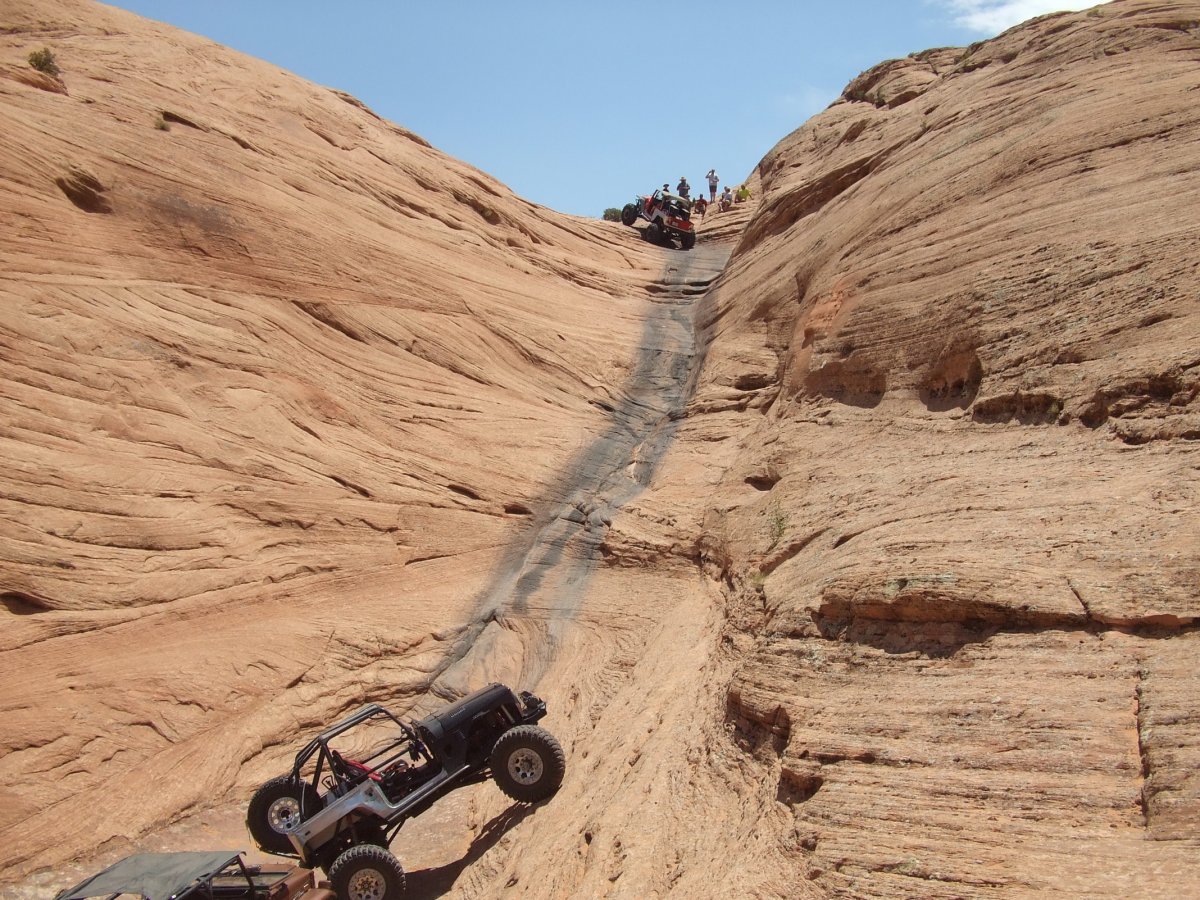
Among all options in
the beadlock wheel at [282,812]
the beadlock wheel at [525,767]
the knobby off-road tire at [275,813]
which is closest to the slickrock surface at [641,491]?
the beadlock wheel at [525,767]

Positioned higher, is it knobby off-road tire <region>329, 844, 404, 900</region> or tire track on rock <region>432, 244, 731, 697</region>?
tire track on rock <region>432, 244, 731, 697</region>

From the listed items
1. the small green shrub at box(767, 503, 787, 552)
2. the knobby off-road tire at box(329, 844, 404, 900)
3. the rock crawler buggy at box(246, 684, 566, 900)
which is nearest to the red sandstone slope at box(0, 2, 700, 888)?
the rock crawler buggy at box(246, 684, 566, 900)

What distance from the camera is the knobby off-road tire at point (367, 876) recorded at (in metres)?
8.62

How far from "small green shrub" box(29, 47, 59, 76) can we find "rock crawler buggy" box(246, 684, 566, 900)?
571 inches

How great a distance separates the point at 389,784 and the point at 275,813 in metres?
1.17

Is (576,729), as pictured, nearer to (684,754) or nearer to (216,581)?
(684,754)

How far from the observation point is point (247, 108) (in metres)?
20.0

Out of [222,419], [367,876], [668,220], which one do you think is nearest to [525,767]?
[367,876]

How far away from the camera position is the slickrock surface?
627 centimetres

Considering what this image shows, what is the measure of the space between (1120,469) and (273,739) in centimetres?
930

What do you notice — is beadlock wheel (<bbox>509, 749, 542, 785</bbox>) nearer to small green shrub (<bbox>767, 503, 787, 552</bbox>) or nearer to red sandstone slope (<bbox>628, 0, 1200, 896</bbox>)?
red sandstone slope (<bbox>628, 0, 1200, 896</bbox>)

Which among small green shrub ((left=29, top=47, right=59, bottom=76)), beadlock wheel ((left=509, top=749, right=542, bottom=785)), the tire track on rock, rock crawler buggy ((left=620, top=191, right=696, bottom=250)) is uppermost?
rock crawler buggy ((left=620, top=191, right=696, bottom=250))

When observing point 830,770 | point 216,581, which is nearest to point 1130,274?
point 830,770

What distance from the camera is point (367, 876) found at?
28.5 ft
